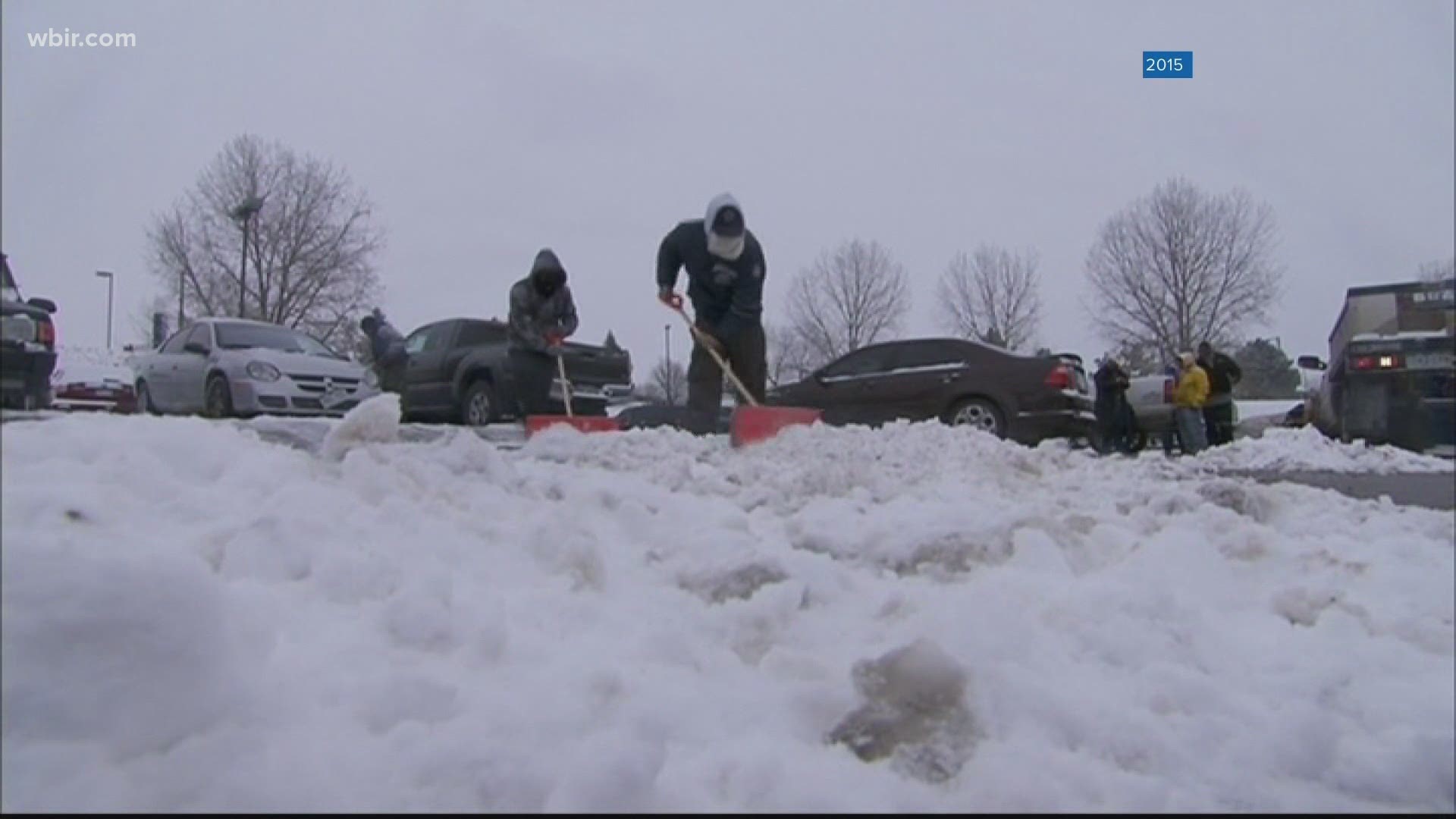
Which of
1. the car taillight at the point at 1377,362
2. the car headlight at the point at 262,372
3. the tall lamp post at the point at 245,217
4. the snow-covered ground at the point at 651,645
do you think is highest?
the tall lamp post at the point at 245,217

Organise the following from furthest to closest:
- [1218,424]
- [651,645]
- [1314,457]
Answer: [1218,424]
[1314,457]
[651,645]

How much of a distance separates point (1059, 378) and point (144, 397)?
1030 cm

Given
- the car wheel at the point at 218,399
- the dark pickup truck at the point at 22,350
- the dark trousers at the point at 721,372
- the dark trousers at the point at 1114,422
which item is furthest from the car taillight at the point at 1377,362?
the car wheel at the point at 218,399

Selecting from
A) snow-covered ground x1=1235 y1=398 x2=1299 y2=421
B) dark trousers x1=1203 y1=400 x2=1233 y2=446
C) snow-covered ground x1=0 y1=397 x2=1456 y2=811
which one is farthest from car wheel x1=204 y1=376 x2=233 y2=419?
snow-covered ground x1=1235 y1=398 x2=1299 y2=421

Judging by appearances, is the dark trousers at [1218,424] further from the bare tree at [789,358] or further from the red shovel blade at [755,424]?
the bare tree at [789,358]

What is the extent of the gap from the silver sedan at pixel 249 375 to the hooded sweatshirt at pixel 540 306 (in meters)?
3.79

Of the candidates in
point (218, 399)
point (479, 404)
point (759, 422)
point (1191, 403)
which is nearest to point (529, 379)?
→ point (759, 422)

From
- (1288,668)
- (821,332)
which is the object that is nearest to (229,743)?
(1288,668)

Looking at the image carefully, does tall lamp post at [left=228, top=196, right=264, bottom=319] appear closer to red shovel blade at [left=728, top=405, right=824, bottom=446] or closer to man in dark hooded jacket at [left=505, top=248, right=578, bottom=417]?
man in dark hooded jacket at [left=505, top=248, right=578, bottom=417]

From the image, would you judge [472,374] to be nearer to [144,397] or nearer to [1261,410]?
[144,397]

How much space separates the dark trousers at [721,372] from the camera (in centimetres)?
738

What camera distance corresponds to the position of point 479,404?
11805 millimetres

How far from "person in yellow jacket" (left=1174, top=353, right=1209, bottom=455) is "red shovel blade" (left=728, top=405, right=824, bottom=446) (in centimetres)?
728

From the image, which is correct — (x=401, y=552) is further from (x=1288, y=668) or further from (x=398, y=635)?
(x=1288, y=668)
